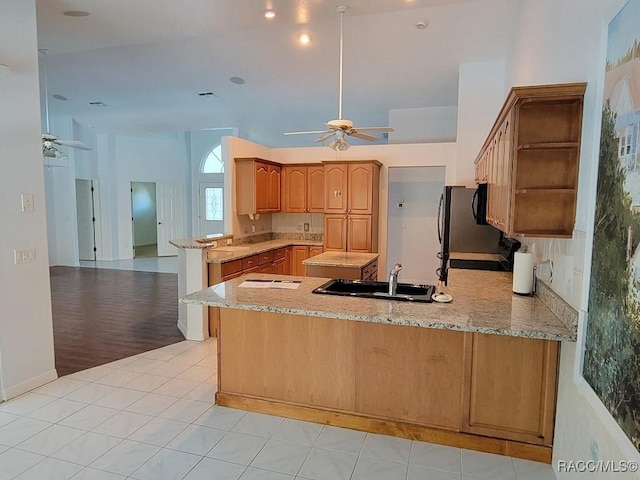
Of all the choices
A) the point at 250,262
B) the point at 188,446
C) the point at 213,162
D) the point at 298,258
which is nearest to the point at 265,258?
the point at 250,262

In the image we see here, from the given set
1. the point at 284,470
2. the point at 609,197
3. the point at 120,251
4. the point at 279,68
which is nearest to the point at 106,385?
the point at 284,470

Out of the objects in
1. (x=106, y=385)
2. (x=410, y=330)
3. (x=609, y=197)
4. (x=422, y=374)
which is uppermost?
(x=609, y=197)

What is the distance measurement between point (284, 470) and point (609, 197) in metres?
2.07

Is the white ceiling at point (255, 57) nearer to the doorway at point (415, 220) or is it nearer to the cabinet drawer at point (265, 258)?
the doorway at point (415, 220)

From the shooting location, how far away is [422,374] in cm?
249

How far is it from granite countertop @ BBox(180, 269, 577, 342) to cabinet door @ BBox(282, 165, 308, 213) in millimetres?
3602

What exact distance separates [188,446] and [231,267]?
2364mm

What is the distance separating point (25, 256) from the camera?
309cm

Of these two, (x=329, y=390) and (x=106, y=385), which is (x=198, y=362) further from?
(x=329, y=390)

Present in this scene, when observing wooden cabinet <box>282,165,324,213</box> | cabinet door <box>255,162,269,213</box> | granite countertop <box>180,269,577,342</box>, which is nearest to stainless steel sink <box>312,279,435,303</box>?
granite countertop <box>180,269,577,342</box>

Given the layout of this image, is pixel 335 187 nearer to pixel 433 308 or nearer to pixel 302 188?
pixel 302 188

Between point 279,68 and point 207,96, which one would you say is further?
point 207,96

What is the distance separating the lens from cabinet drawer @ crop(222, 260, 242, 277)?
4.46 metres

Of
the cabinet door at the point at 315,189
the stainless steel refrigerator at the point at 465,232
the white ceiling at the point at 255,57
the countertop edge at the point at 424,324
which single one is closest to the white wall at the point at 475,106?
the white ceiling at the point at 255,57
